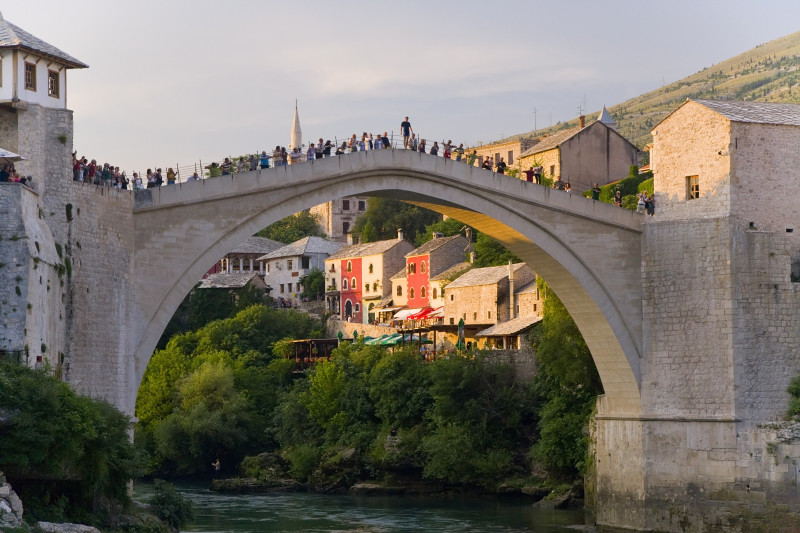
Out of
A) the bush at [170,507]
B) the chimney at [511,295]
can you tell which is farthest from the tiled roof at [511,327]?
the bush at [170,507]

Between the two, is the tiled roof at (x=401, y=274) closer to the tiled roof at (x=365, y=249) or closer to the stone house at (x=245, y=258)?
the tiled roof at (x=365, y=249)

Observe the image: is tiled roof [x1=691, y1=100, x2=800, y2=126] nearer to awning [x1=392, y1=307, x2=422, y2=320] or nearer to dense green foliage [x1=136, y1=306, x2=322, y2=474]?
dense green foliage [x1=136, y1=306, x2=322, y2=474]

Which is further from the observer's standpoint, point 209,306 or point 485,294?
point 209,306

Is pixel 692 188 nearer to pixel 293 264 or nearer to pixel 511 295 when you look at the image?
pixel 511 295

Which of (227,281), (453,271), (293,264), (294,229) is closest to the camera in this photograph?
(453,271)

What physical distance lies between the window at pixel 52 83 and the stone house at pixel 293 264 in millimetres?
55120

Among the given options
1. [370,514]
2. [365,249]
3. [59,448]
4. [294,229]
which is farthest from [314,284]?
[59,448]

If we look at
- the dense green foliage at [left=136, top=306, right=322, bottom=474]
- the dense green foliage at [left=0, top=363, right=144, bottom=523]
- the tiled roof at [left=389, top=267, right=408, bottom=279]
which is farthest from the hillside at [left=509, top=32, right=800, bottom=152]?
the dense green foliage at [left=0, top=363, right=144, bottom=523]

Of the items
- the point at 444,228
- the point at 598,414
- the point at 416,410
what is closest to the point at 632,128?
the point at 444,228

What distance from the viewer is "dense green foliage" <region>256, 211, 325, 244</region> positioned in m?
97.6

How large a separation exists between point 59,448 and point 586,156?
132 ft

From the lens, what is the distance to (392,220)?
85.9 meters

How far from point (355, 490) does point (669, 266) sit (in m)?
17.6

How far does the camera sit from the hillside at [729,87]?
4363 inches
